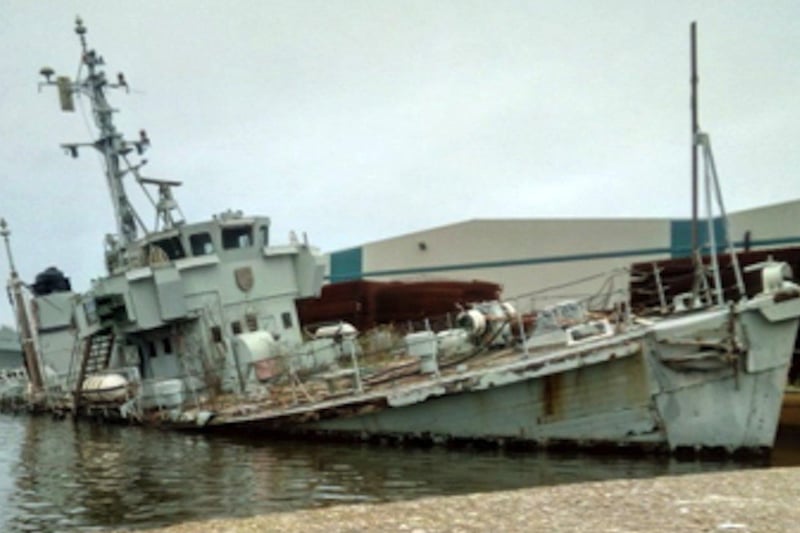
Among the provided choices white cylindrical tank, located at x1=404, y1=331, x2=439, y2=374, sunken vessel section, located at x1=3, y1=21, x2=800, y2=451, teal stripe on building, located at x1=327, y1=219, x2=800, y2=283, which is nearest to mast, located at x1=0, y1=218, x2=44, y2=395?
sunken vessel section, located at x1=3, y1=21, x2=800, y2=451

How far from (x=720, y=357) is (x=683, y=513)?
21.7 feet

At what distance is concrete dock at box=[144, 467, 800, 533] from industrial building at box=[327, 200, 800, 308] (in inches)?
874

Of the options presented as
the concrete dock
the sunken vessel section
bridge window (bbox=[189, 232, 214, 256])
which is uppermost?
bridge window (bbox=[189, 232, 214, 256])

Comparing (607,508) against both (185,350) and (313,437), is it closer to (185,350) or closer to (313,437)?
(313,437)

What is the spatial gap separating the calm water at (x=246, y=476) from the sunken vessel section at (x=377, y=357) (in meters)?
0.67

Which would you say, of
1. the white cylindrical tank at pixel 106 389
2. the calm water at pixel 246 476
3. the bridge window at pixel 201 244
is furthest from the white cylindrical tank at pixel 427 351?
the white cylindrical tank at pixel 106 389

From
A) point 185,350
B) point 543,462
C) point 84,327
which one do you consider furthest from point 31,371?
point 543,462

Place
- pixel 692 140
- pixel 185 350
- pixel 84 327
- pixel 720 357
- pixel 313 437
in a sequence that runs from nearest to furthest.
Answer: pixel 720 357 → pixel 692 140 → pixel 313 437 → pixel 185 350 → pixel 84 327

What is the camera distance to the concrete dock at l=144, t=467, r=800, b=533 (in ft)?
25.0

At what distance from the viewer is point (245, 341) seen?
20250 millimetres

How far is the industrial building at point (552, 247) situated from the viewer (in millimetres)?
31328

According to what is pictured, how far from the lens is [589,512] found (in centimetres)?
824

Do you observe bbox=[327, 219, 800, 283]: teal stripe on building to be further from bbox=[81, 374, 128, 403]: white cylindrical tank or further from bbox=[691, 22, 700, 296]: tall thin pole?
bbox=[81, 374, 128, 403]: white cylindrical tank

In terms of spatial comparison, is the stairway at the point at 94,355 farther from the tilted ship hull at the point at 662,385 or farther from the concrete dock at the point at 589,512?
the concrete dock at the point at 589,512
